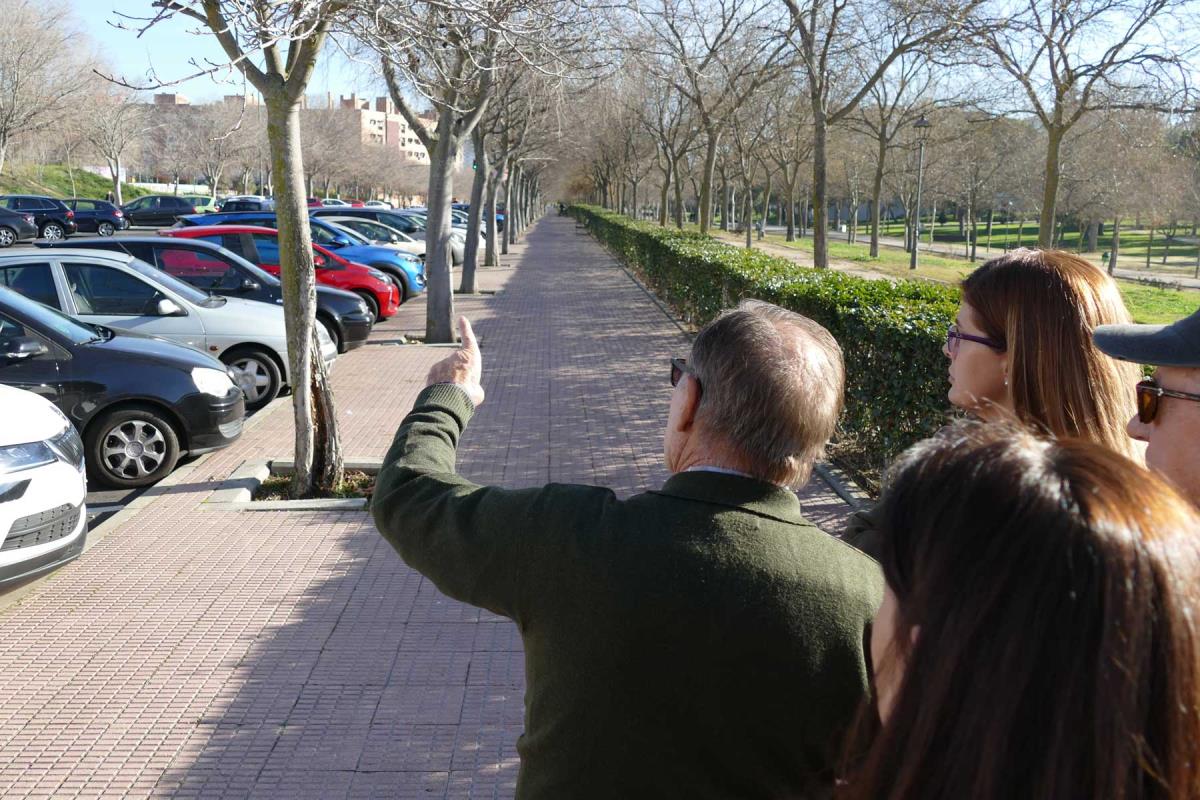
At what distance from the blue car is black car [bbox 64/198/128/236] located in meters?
23.6

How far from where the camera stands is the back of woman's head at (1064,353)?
2.25m

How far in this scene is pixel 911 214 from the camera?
47.5 m

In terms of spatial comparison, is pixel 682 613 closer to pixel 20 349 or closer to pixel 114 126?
pixel 20 349

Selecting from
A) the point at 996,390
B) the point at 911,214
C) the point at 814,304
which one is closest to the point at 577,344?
the point at 814,304

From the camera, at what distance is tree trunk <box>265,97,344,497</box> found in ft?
23.3

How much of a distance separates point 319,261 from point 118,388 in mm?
8572

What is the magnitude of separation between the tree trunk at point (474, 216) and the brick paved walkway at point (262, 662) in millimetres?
14229

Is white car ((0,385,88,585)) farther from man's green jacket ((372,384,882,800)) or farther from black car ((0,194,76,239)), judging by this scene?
black car ((0,194,76,239))

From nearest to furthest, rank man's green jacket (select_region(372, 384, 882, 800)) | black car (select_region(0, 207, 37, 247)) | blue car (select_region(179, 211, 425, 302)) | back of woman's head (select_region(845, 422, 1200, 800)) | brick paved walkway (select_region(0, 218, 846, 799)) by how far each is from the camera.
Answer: back of woman's head (select_region(845, 422, 1200, 800)) → man's green jacket (select_region(372, 384, 882, 800)) → brick paved walkway (select_region(0, 218, 846, 799)) → blue car (select_region(179, 211, 425, 302)) → black car (select_region(0, 207, 37, 247))

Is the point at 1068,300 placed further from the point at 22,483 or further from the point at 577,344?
the point at 577,344

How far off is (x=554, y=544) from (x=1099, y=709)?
85 cm

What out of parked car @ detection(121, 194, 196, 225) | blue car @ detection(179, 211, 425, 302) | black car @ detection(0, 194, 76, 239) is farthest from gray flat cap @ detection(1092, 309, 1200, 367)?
parked car @ detection(121, 194, 196, 225)

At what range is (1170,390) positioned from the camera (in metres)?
1.90

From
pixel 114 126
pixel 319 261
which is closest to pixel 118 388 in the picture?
pixel 319 261
